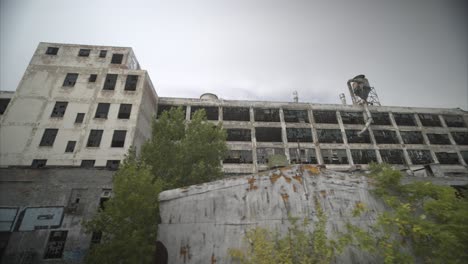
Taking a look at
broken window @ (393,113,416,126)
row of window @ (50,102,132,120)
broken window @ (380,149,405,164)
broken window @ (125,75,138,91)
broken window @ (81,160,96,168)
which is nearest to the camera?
broken window @ (81,160,96,168)

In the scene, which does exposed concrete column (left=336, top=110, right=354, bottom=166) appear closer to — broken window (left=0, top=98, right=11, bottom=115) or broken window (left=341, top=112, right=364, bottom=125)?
broken window (left=341, top=112, right=364, bottom=125)

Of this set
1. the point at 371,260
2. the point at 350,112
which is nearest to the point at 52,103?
the point at 371,260

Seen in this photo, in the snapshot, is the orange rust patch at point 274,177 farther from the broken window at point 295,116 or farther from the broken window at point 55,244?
the broken window at point 295,116

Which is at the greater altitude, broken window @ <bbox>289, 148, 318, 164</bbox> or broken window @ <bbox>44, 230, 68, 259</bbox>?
broken window @ <bbox>289, 148, 318, 164</bbox>

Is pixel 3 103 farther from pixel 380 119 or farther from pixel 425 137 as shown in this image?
pixel 425 137

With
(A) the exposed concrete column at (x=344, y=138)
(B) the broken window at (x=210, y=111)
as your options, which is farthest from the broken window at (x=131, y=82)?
(A) the exposed concrete column at (x=344, y=138)

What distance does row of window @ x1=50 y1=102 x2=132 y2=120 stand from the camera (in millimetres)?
22448

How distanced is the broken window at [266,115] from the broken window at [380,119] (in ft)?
47.6

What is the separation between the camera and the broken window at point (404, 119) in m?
32.9

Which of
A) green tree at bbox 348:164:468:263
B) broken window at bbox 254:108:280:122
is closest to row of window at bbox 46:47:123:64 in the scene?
broken window at bbox 254:108:280:122

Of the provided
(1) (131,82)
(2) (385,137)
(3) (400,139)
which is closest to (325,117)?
(2) (385,137)

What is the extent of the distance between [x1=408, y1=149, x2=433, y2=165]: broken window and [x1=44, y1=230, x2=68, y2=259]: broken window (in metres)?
38.6

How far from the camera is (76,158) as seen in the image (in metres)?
20.5

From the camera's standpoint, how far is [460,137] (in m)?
33.1
